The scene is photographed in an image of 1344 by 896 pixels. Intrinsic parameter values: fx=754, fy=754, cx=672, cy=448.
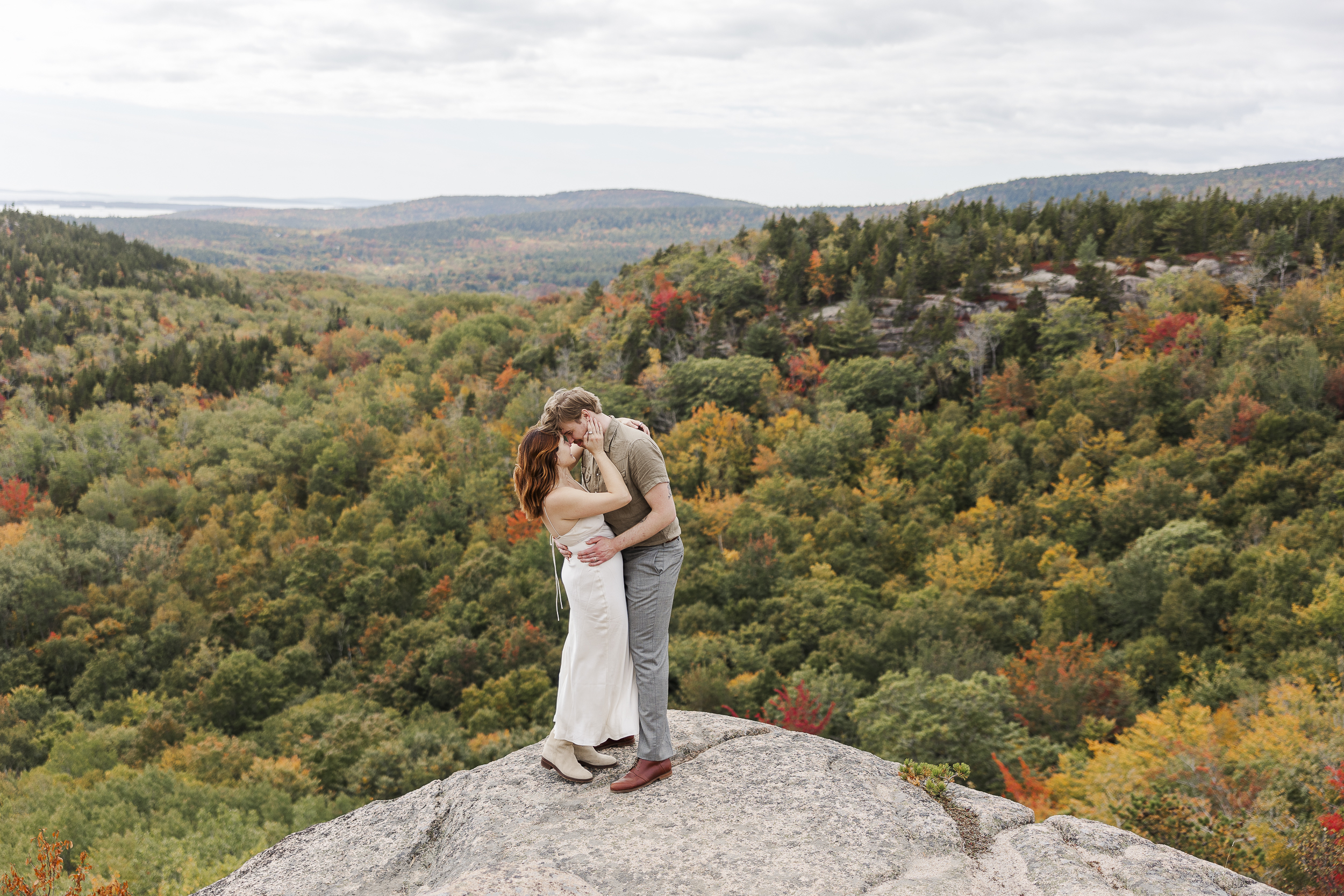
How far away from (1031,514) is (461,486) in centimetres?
4730

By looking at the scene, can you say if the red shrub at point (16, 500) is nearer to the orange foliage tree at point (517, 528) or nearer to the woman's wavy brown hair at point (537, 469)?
the orange foliage tree at point (517, 528)

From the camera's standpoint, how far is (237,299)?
151 metres

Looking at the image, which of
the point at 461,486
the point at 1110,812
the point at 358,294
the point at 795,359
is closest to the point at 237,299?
the point at 358,294

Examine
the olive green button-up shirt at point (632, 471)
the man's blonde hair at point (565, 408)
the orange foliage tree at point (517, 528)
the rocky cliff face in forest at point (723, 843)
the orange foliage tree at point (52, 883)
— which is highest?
the man's blonde hair at point (565, 408)

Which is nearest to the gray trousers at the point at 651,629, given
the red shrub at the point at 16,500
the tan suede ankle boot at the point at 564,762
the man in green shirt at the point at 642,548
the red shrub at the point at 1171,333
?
the man in green shirt at the point at 642,548

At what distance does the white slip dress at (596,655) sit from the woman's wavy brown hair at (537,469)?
14.5 inches

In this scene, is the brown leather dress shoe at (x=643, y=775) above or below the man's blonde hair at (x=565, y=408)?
below

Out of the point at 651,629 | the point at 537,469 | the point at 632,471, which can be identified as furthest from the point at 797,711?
the point at 537,469

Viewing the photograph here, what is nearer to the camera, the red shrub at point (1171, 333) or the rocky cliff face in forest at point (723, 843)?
the rocky cliff face in forest at point (723, 843)

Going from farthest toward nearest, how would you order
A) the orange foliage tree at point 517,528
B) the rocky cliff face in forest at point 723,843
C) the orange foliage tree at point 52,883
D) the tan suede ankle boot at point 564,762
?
the orange foliage tree at point 517,528 → the orange foliage tree at point 52,883 → the tan suede ankle boot at point 564,762 → the rocky cliff face in forest at point 723,843

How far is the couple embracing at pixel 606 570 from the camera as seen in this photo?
590cm

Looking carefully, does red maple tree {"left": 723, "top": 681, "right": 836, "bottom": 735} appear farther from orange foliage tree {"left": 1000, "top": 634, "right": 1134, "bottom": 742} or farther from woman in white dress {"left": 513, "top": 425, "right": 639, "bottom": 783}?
woman in white dress {"left": 513, "top": 425, "right": 639, "bottom": 783}

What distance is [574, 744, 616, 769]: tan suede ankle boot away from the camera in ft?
21.7

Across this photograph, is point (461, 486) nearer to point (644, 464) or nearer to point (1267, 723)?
point (1267, 723)
